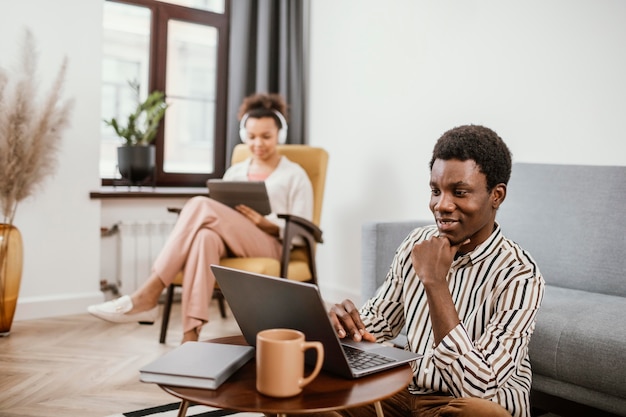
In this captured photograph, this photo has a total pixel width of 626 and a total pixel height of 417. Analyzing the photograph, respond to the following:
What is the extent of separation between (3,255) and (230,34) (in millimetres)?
1935

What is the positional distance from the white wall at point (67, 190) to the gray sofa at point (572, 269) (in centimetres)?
182

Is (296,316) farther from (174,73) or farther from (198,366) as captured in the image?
(174,73)

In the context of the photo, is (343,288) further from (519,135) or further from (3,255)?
(3,255)

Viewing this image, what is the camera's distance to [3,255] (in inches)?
118

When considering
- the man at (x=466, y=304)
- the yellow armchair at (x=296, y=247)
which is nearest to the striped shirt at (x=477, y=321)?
the man at (x=466, y=304)

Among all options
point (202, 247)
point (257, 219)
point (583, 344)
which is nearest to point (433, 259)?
point (583, 344)

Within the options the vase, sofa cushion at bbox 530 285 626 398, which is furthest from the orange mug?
the vase

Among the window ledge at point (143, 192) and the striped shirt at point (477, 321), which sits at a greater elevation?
the window ledge at point (143, 192)

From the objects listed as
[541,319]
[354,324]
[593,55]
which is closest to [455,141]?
[354,324]

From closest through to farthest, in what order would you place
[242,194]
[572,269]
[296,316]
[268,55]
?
1. [296,316]
2. [572,269]
3. [242,194]
4. [268,55]

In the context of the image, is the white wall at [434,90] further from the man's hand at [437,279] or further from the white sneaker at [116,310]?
the man's hand at [437,279]

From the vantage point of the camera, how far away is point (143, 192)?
145 inches

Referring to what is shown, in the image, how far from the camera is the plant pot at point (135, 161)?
12.0ft

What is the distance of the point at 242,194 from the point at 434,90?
1.12 meters
